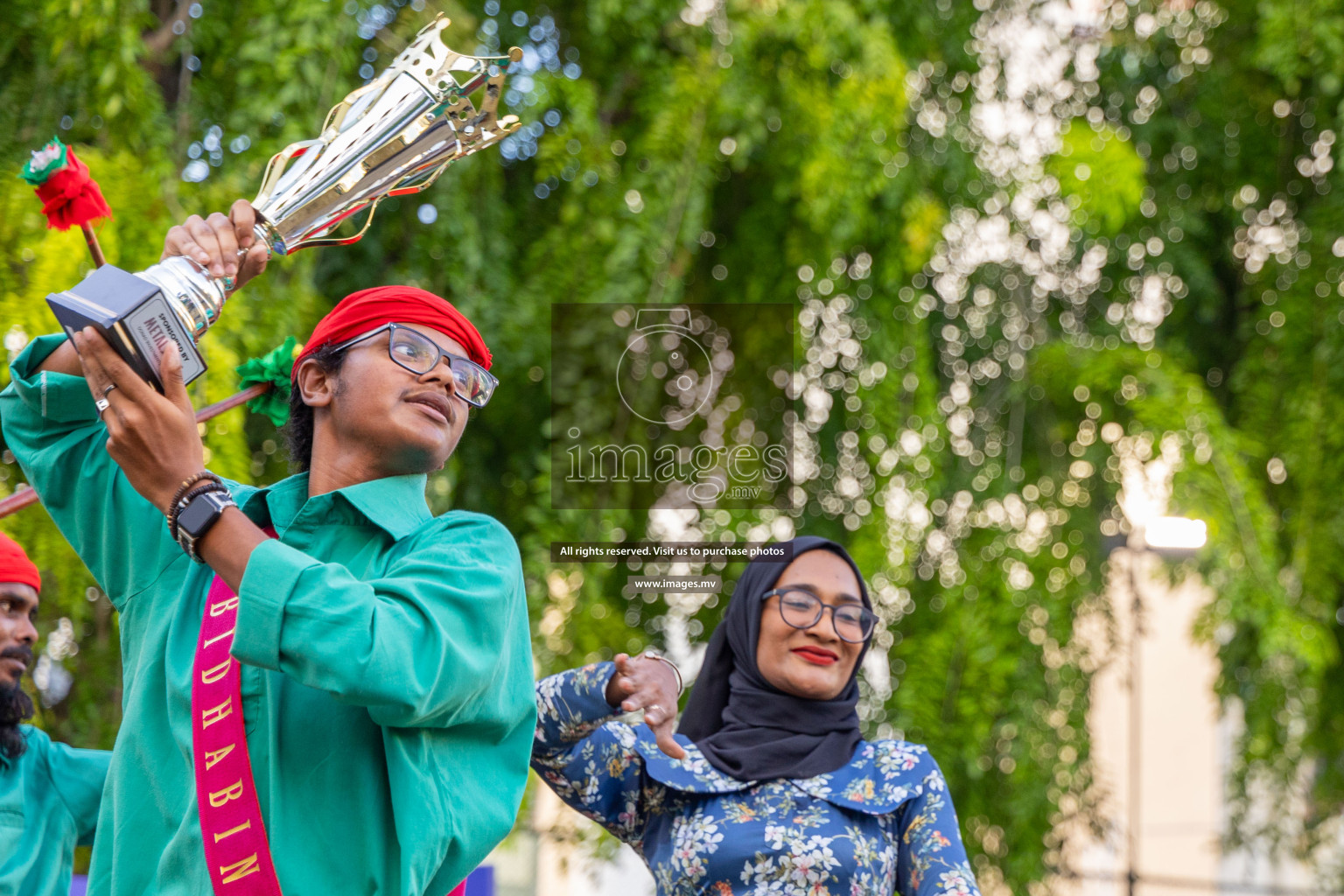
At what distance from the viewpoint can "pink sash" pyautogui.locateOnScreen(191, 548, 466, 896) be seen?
4.12ft

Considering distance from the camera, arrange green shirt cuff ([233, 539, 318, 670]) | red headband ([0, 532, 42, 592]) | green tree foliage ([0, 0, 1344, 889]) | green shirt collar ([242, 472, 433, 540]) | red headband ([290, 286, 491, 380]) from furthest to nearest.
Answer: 1. green tree foliage ([0, 0, 1344, 889])
2. red headband ([0, 532, 42, 592])
3. red headband ([290, 286, 491, 380])
4. green shirt collar ([242, 472, 433, 540])
5. green shirt cuff ([233, 539, 318, 670])

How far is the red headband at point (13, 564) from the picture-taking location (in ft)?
7.75

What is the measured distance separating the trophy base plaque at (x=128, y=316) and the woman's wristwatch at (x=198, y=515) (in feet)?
0.39

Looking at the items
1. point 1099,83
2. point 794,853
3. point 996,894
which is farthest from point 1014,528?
point 794,853

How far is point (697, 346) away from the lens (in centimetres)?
357

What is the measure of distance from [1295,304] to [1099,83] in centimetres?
101

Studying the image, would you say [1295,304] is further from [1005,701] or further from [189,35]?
[189,35]

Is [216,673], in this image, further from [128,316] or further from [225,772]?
[128,316]

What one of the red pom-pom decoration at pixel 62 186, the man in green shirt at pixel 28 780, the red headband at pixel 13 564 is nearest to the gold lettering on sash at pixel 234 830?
the red pom-pom decoration at pixel 62 186

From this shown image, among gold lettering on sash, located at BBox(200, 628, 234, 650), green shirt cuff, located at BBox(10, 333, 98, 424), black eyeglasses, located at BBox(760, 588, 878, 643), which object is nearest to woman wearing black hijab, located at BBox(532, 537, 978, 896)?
black eyeglasses, located at BBox(760, 588, 878, 643)

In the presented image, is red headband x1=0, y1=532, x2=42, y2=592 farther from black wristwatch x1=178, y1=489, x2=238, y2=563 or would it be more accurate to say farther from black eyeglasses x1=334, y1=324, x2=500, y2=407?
black wristwatch x1=178, y1=489, x2=238, y2=563

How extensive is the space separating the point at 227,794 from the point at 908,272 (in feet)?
9.76

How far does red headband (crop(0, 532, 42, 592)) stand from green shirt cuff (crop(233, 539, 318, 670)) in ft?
4.60

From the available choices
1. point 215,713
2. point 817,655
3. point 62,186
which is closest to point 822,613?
point 817,655
